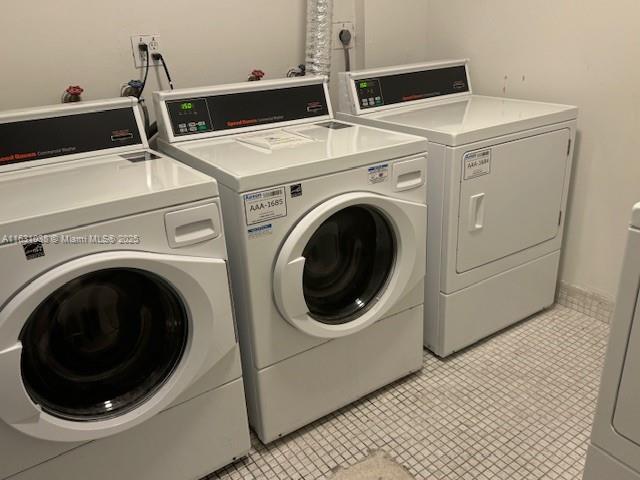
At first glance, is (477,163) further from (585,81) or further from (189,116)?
(189,116)

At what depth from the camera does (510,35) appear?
7.53 ft

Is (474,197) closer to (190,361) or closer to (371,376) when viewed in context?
(371,376)

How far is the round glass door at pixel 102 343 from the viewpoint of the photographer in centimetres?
124

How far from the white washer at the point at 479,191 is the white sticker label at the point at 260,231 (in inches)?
27.4

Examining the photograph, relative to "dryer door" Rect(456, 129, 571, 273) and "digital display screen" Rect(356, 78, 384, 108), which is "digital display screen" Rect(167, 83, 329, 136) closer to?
"digital display screen" Rect(356, 78, 384, 108)

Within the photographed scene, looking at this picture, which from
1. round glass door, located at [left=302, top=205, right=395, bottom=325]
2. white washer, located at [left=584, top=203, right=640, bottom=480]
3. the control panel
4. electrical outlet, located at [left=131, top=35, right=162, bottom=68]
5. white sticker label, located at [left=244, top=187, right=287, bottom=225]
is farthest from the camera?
electrical outlet, located at [left=131, top=35, right=162, bottom=68]

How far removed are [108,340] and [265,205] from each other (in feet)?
1.74

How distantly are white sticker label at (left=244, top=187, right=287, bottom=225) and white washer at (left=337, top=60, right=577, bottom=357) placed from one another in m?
0.65

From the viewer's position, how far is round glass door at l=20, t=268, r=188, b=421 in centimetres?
124

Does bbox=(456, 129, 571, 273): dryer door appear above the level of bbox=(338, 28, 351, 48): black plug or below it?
below

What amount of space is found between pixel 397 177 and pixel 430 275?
520mm

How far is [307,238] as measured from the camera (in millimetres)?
1470

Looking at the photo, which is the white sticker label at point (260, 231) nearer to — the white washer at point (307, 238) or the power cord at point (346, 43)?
the white washer at point (307, 238)

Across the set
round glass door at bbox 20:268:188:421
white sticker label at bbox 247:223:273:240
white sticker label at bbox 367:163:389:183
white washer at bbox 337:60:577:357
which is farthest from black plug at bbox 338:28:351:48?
round glass door at bbox 20:268:188:421
